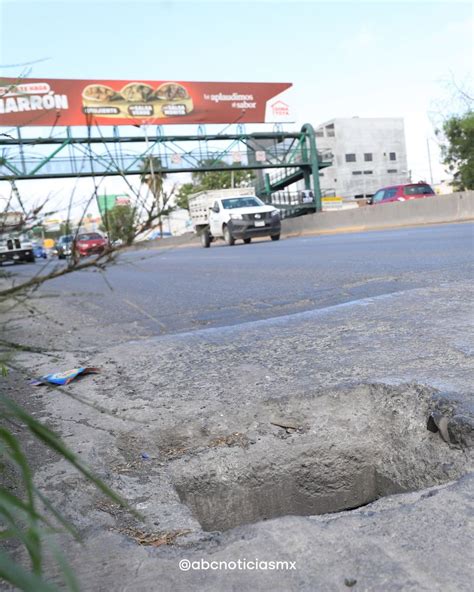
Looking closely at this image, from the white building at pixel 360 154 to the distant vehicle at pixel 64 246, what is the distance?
75.1 m

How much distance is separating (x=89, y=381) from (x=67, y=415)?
2.04ft

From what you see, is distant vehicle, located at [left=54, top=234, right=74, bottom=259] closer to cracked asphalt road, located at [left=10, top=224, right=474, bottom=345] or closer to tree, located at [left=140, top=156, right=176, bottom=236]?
tree, located at [left=140, top=156, right=176, bottom=236]

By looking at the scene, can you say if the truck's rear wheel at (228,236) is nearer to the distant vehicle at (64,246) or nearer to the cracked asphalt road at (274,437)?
the cracked asphalt road at (274,437)

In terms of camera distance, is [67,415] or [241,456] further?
[67,415]

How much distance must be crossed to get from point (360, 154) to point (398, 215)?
202 ft

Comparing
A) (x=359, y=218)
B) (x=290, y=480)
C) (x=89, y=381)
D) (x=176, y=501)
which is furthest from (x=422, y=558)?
(x=359, y=218)

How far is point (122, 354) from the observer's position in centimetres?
415

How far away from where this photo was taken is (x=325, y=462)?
2.64 metres

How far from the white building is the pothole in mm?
74070

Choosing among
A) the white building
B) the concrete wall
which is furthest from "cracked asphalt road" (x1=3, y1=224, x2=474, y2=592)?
the white building

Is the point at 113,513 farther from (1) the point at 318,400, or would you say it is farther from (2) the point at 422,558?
(1) the point at 318,400
